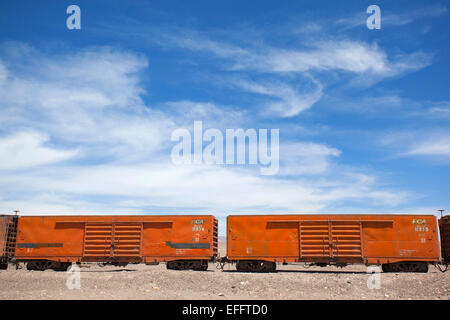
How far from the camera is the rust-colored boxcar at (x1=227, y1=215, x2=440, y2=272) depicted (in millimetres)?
19125

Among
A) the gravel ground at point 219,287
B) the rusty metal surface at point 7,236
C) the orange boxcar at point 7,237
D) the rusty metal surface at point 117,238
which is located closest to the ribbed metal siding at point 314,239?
the gravel ground at point 219,287

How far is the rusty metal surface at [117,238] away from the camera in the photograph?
19906mm

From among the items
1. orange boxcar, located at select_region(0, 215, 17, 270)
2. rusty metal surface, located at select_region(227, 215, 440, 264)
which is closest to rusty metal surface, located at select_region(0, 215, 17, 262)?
orange boxcar, located at select_region(0, 215, 17, 270)

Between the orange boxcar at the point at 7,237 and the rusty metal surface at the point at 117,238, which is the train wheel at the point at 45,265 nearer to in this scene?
the rusty metal surface at the point at 117,238

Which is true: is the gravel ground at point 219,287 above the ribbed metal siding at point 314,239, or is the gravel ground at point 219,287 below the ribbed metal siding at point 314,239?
below

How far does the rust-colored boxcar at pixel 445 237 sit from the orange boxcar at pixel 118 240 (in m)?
12.8

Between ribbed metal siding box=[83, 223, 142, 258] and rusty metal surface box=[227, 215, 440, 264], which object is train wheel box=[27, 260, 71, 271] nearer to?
ribbed metal siding box=[83, 223, 142, 258]

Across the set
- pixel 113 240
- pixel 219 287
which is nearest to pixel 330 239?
pixel 219 287

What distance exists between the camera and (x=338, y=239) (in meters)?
19.3

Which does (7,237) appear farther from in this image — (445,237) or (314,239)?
(445,237)

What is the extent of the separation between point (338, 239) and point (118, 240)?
38.0ft
